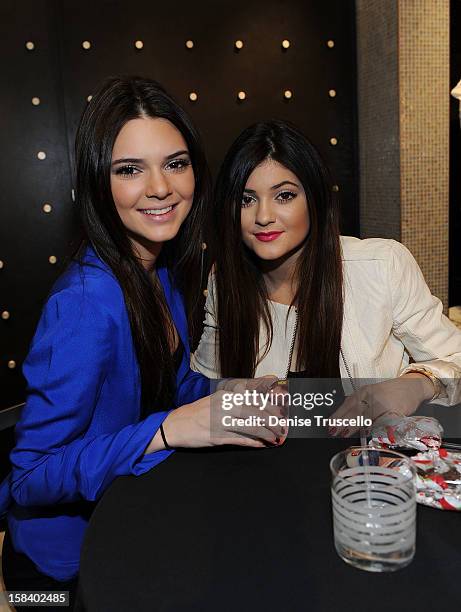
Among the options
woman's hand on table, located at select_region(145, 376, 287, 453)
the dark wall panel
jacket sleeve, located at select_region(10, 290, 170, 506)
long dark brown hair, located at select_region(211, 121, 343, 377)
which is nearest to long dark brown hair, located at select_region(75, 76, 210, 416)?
jacket sleeve, located at select_region(10, 290, 170, 506)

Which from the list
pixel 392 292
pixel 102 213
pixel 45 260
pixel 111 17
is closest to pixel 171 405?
pixel 102 213

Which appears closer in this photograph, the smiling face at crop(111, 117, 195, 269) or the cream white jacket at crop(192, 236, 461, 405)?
the smiling face at crop(111, 117, 195, 269)

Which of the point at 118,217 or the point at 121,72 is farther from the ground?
the point at 121,72

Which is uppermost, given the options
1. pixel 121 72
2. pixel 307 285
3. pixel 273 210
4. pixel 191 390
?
pixel 121 72

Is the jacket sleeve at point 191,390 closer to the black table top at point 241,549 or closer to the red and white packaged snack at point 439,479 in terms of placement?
the black table top at point 241,549

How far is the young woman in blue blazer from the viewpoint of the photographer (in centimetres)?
103

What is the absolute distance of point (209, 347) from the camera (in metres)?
1.75

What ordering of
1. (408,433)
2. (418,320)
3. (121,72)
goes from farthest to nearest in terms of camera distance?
(121,72) → (418,320) → (408,433)

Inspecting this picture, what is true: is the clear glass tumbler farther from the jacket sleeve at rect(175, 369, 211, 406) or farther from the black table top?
the jacket sleeve at rect(175, 369, 211, 406)

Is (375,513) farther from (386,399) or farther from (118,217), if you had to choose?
(118,217)

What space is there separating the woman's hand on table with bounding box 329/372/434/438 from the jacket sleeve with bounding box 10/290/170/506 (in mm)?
336

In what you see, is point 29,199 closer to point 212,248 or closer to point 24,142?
point 24,142

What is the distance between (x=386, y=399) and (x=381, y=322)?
16.5 inches

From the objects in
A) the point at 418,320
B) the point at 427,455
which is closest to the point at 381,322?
the point at 418,320
